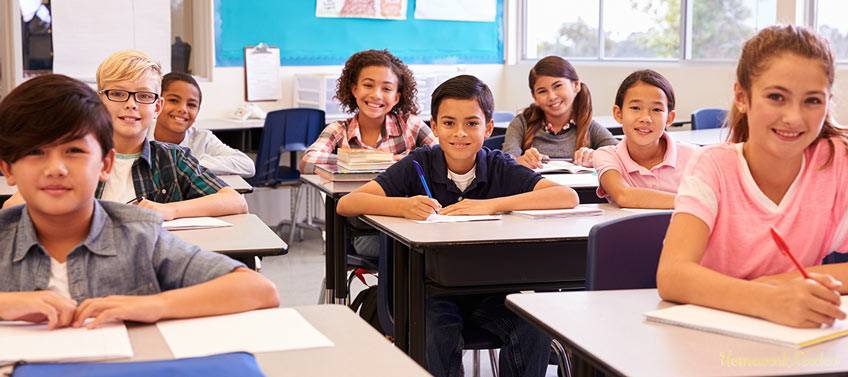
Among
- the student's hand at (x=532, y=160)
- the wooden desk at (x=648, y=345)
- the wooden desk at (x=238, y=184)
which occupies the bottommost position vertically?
the wooden desk at (x=648, y=345)

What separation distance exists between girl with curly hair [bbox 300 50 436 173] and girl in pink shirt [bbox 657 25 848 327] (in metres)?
2.04

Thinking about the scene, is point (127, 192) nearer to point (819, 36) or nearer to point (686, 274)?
point (686, 274)

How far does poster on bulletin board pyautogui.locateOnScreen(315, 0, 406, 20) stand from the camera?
612cm

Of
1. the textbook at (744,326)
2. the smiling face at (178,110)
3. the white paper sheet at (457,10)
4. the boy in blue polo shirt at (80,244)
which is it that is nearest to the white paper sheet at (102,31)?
the white paper sheet at (457,10)

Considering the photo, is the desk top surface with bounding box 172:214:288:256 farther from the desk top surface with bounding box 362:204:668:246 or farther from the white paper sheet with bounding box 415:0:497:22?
the white paper sheet with bounding box 415:0:497:22

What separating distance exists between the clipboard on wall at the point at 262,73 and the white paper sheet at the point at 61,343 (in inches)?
189

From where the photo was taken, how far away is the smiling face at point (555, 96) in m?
3.79

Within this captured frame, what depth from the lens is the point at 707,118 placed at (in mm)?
5051

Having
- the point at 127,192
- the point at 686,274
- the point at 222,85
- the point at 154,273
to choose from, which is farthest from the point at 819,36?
the point at 222,85

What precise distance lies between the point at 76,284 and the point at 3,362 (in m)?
0.22

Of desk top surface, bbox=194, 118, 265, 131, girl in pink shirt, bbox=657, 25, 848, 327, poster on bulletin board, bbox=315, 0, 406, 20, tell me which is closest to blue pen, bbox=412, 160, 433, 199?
girl in pink shirt, bbox=657, 25, 848, 327

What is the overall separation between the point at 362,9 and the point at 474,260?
4.54m

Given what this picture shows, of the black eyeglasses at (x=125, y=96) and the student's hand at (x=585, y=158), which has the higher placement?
the black eyeglasses at (x=125, y=96)

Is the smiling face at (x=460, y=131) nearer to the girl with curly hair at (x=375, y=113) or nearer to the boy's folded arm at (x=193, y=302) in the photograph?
the girl with curly hair at (x=375, y=113)
